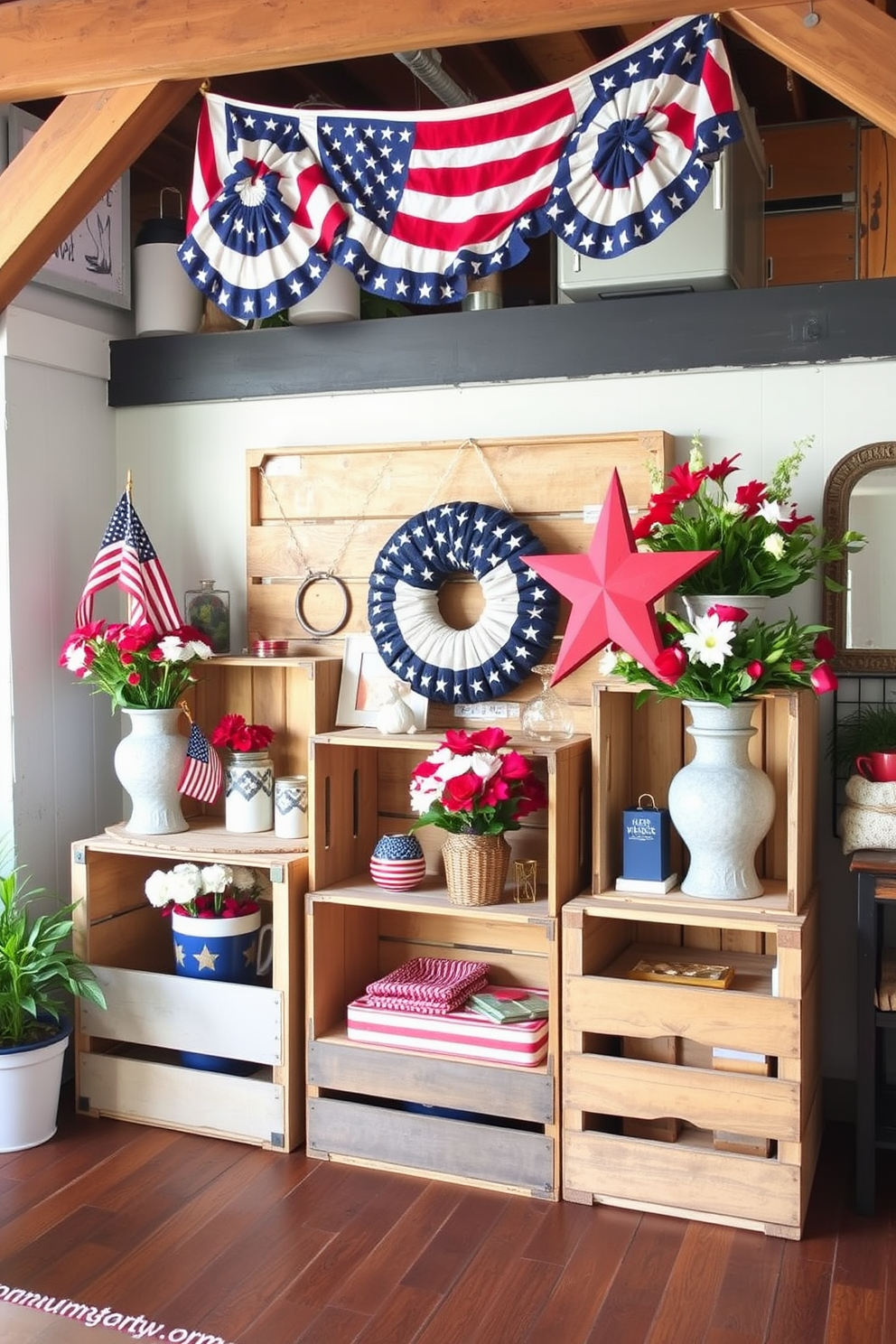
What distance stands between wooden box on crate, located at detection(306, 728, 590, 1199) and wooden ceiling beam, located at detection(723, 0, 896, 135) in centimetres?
144

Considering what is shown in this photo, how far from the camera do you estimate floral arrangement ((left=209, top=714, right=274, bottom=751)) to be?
3336mm

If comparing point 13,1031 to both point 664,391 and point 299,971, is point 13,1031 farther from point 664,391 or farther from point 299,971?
point 664,391

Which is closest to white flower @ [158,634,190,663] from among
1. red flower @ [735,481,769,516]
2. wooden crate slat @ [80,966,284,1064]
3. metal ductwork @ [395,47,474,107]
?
wooden crate slat @ [80,966,284,1064]

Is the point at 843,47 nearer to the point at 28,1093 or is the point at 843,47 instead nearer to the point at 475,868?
the point at 475,868

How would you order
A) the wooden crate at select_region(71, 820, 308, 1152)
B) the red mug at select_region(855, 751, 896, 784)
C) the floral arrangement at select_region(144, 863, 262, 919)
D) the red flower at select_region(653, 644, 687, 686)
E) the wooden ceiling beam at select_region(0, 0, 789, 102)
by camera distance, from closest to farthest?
the wooden ceiling beam at select_region(0, 0, 789, 102), the red flower at select_region(653, 644, 687, 686), the red mug at select_region(855, 751, 896, 784), the wooden crate at select_region(71, 820, 308, 1152), the floral arrangement at select_region(144, 863, 262, 919)

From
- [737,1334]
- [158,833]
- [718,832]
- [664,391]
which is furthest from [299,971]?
[664,391]

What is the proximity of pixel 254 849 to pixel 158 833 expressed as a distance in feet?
1.00

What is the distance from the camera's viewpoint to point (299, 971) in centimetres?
317

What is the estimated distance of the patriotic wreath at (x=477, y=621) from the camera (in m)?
3.17

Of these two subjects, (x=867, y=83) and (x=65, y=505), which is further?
(x=65, y=505)

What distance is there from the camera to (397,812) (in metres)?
3.47

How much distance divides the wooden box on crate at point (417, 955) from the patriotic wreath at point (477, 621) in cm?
21

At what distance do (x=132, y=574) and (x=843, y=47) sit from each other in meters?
2.08

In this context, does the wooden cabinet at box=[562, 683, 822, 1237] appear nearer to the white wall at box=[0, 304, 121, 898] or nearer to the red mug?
the red mug
